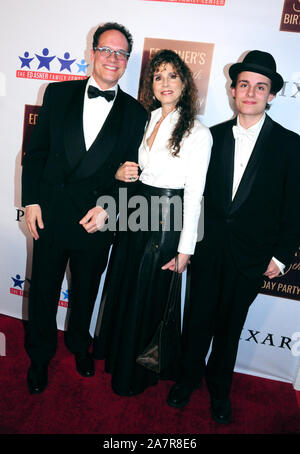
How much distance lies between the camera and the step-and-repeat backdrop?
2438 mm

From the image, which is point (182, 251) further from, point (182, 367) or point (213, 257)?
point (182, 367)

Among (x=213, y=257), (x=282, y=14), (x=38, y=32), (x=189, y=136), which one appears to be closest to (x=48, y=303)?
(x=213, y=257)

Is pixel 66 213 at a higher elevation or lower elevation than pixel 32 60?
lower

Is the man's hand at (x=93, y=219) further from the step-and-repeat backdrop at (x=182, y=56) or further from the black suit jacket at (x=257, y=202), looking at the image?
the step-and-repeat backdrop at (x=182, y=56)

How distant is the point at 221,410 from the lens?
2.34m

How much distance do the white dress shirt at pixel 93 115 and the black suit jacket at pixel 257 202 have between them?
700 mm

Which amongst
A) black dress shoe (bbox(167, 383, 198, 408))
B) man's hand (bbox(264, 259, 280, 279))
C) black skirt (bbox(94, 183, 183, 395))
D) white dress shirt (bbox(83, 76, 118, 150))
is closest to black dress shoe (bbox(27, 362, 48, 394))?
black skirt (bbox(94, 183, 183, 395))

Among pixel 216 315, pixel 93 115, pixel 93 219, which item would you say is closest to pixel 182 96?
pixel 93 115

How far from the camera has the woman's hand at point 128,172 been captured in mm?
2047

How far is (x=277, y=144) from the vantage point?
2014mm

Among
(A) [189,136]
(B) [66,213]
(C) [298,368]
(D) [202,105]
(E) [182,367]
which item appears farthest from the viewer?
(C) [298,368]

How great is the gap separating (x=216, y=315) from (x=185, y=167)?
1019 mm

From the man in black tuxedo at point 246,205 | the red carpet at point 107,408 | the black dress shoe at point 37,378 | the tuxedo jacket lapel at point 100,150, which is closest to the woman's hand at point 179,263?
the man in black tuxedo at point 246,205

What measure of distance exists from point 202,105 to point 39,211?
4.75ft
